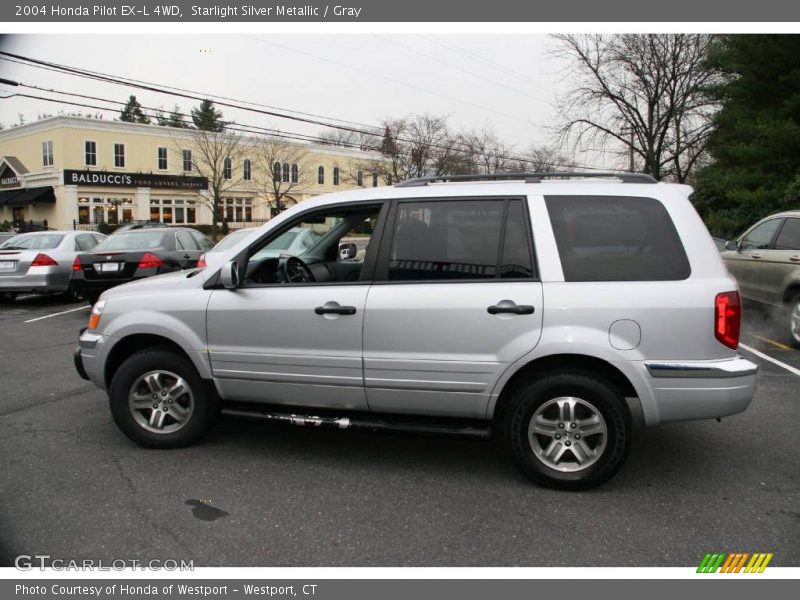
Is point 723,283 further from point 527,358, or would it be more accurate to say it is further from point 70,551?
point 70,551

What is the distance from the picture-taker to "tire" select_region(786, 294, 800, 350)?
8016 millimetres

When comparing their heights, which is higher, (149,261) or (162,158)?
(162,158)

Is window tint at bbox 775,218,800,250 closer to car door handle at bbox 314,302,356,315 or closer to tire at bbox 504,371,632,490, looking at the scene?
tire at bbox 504,371,632,490

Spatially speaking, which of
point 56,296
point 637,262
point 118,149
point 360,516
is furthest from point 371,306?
point 118,149

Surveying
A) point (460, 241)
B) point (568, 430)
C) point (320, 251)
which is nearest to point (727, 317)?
point (568, 430)

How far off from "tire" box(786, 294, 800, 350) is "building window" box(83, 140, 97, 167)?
4274 cm

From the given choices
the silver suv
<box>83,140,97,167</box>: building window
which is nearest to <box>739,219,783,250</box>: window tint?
the silver suv

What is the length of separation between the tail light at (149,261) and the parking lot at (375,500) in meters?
5.52

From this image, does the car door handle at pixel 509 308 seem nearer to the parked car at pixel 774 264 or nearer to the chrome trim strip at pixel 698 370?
the chrome trim strip at pixel 698 370

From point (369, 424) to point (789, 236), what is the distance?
7661mm

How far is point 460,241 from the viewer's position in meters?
3.86

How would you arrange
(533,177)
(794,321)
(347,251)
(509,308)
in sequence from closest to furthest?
(509,308), (533,177), (347,251), (794,321)

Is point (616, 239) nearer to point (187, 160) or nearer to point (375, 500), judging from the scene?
point (375, 500)

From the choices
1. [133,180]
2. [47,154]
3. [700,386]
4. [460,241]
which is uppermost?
[47,154]
